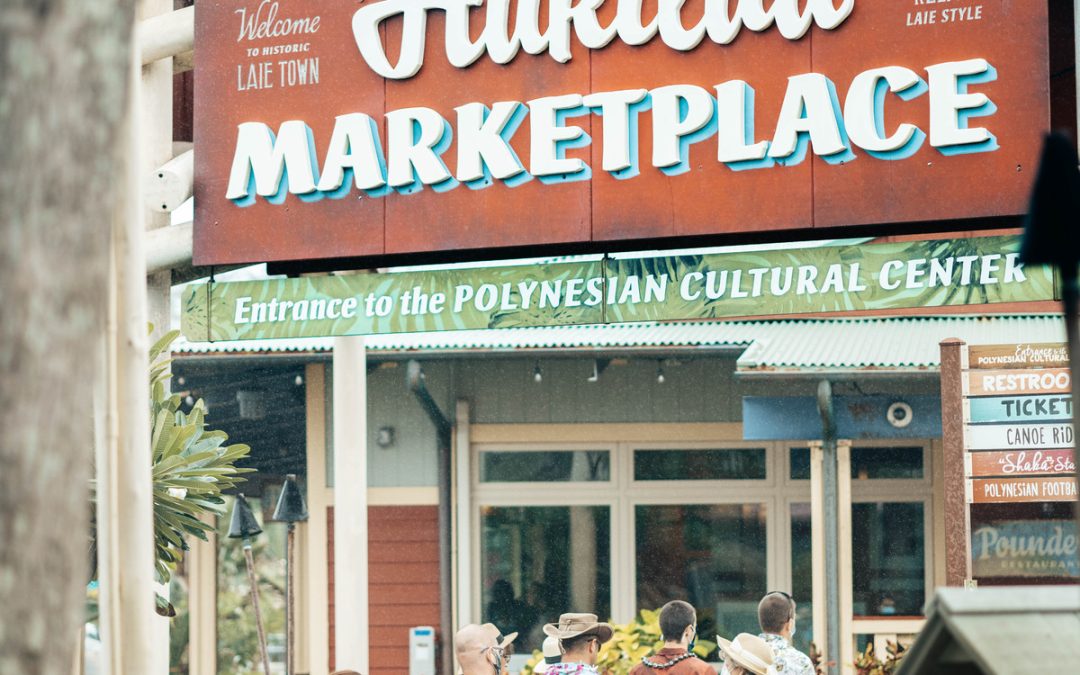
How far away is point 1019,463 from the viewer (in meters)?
7.43

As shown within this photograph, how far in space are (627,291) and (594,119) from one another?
1038 millimetres

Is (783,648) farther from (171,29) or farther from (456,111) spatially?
Answer: (171,29)

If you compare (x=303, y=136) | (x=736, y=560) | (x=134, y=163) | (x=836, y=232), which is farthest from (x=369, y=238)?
(x=736, y=560)

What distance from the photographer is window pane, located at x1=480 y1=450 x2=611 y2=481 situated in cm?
1305

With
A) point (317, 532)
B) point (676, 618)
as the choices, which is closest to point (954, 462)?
point (676, 618)

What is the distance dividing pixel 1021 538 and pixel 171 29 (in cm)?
767

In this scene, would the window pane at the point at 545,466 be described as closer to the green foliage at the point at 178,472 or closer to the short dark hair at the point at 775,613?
the short dark hair at the point at 775,613

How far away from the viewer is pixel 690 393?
508 inches

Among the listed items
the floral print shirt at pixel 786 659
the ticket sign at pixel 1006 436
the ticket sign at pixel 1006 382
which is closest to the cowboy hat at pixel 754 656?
the floral print shirt at pixel 786 659

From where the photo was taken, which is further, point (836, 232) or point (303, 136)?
point (303, 136)

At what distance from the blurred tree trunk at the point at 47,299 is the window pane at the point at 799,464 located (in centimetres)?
1077

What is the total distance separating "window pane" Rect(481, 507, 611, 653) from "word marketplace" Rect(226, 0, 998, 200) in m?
4.98

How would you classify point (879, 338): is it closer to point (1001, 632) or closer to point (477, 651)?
point (477, 651)

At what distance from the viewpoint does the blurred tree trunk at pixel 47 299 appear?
2312mm
